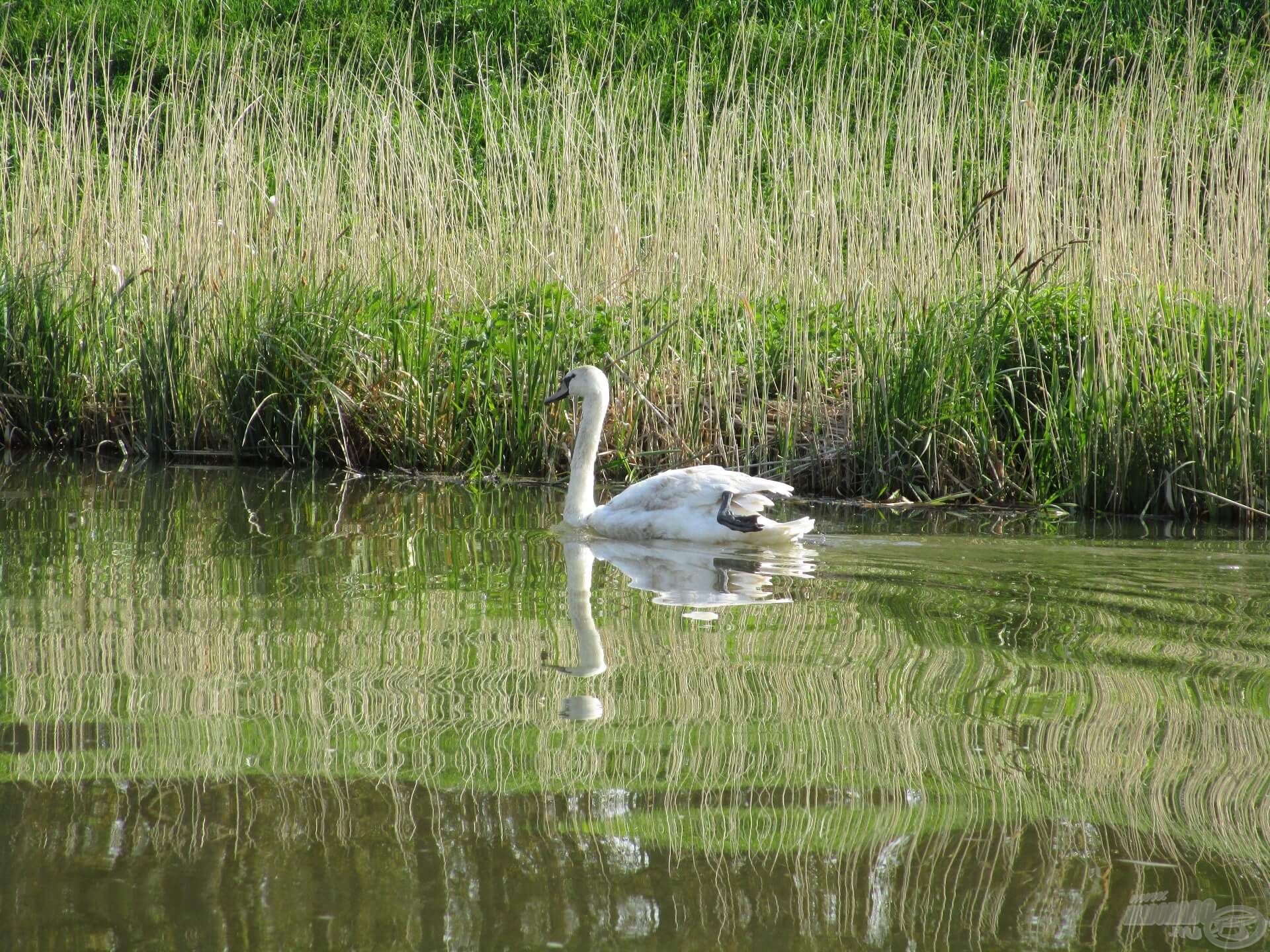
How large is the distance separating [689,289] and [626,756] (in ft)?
14.9

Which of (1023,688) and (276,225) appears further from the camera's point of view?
(276,225)

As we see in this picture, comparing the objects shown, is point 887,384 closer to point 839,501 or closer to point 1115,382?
point 839,501

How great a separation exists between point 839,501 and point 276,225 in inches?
133

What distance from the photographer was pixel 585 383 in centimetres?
585

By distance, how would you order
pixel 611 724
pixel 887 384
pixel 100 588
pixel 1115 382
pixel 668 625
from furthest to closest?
pixel 887 384 → pixel 1115 382 → pixel 100 588 → pixel 668 625 → pixel 611 724

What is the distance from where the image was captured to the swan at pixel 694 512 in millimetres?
5008

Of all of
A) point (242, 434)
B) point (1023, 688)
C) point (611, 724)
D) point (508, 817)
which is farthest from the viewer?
point (242, 434)

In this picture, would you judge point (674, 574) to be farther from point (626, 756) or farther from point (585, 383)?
point (626, 756)

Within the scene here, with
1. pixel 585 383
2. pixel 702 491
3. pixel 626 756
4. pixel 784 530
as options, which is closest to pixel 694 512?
pixel 702 491

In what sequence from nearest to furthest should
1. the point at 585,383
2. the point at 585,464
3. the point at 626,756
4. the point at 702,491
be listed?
the point at 626,756 → the point at 702,491 → the point at 585,464 → the point at 585,383

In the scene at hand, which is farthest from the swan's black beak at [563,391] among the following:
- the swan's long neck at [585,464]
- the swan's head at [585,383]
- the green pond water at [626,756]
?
the green pond water at [626,756]

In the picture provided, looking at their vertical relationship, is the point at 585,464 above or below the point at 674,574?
above

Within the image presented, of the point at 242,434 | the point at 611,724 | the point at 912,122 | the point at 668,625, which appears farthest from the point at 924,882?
the point at 242,434

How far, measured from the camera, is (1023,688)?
2.99 metres
